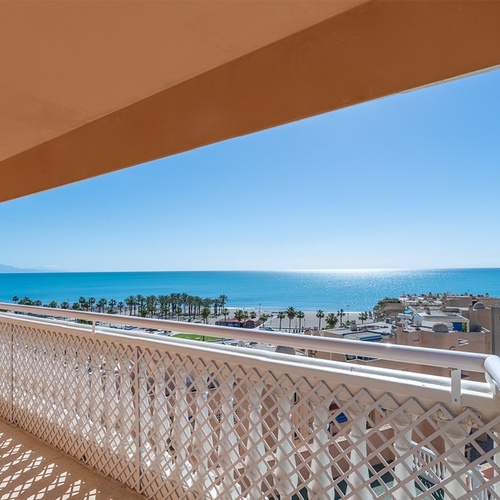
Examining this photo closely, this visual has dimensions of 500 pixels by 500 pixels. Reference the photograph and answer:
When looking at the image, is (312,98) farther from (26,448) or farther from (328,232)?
(328,232)

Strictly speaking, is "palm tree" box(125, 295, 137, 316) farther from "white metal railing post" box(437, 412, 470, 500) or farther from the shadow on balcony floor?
"white metal railing post" box(437, 412, 470, 500)

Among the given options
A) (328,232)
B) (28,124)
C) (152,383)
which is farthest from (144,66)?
(328,232)

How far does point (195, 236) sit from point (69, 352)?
4084 centimetres

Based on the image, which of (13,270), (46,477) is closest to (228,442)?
(46,477)

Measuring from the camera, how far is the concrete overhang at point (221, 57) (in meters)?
1.20

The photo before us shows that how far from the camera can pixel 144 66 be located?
1.69 metres

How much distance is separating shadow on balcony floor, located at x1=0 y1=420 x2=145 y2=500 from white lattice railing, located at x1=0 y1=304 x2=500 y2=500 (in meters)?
0.08

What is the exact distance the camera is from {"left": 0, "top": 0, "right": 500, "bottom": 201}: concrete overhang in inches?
47.1

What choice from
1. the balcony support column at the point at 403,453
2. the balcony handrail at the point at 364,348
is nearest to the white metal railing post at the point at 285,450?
the balcony handrail at the point at 364,348

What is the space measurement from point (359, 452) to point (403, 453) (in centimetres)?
18

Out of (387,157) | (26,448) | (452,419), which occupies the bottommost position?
(26,448)

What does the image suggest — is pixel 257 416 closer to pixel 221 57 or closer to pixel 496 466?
pixel 496 466

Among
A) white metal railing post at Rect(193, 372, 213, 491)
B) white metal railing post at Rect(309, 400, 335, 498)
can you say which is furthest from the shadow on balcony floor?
white metal railing post at Rect(309, 400, 335, 498)

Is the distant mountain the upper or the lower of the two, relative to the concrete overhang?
lower
